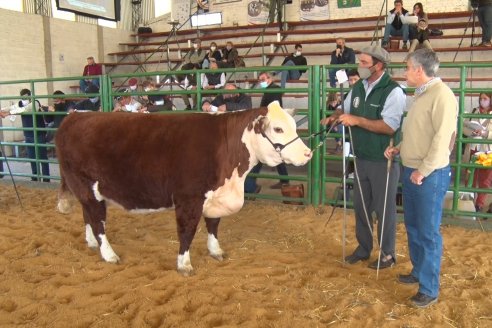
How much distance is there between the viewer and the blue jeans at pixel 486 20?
34.4ft

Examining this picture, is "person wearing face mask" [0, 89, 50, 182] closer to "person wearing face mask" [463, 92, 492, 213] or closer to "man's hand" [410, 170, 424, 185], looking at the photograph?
"man's hand" [410, 170, 424, 185]

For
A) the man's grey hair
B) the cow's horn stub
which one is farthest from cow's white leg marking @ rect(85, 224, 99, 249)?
the man's grey hair

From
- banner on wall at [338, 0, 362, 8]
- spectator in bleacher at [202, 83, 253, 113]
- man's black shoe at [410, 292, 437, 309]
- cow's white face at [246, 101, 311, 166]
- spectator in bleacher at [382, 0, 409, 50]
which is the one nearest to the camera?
man's black shoe at [410, 292, 437, 309]

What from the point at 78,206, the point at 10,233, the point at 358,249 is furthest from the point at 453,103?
the point at 78,206

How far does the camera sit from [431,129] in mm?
2988

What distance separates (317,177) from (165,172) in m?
2.62

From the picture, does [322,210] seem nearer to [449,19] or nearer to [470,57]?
[470,57]

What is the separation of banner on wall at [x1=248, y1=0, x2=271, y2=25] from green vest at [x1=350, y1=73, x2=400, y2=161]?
13.6 meters

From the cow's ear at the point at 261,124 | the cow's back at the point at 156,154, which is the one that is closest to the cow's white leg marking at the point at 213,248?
the cow's back at the point at 156,154

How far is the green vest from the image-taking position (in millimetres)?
3686

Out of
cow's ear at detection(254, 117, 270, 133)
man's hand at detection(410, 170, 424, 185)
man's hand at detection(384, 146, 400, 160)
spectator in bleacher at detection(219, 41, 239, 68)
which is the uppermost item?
spectator in bleacher at detection(219, 41, 239, 68)

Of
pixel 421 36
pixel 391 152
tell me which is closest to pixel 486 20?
pixel 421 36

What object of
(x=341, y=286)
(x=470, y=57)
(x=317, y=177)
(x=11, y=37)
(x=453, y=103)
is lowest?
(x=341, y=286)

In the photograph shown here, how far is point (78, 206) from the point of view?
6.22 meters
